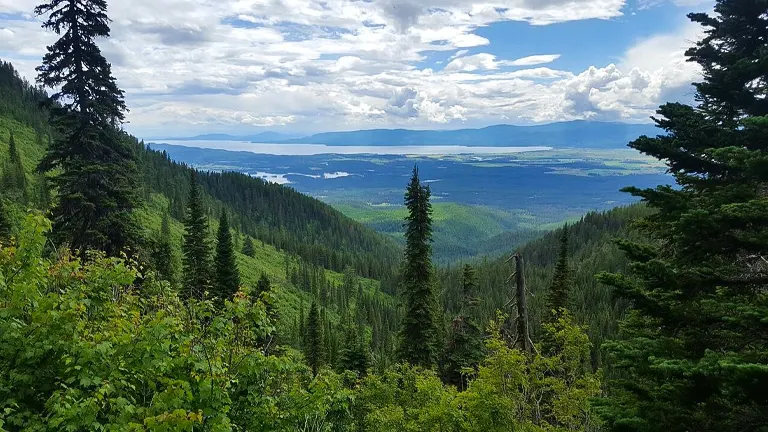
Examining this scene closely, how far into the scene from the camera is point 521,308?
671 inches

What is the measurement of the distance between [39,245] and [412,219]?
2448cm

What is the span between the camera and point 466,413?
1351cm

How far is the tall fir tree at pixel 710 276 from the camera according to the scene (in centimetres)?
734

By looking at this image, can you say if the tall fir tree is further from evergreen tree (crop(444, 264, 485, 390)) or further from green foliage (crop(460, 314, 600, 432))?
evergreen tree (crop(444, 264, 485, 390))

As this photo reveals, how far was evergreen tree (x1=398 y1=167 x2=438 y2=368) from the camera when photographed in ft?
101

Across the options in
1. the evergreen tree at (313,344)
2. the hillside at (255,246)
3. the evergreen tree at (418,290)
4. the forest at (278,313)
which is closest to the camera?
the forest at (278,313)

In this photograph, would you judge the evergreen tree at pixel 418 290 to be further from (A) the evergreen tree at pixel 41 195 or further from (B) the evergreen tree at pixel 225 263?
(A) the evergreen tree at pixel 41 195

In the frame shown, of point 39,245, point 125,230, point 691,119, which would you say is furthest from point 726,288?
point 125,230

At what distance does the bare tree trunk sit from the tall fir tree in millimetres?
5792

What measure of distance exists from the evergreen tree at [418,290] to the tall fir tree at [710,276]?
2021cm

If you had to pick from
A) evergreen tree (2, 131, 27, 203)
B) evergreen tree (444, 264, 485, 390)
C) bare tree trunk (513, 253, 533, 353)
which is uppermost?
evergreen tree (2, 131, 27, 203)

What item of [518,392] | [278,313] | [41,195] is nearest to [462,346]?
[518,392]

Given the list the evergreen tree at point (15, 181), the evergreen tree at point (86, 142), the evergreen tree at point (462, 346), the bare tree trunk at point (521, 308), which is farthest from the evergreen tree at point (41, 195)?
the bare tree trunk at point (521, 308)

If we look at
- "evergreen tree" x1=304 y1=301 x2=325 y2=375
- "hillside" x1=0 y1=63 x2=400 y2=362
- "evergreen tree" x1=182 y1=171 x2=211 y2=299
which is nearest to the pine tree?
"evergreen tree" x1=304 y1=301 x2=325 y2=375
